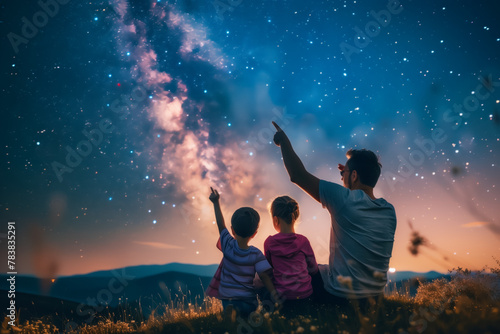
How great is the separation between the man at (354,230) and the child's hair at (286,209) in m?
1.27

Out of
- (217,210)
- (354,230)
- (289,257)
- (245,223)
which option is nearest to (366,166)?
(354,230)

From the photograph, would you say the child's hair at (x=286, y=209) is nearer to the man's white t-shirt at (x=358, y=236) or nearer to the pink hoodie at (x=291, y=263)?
the pink hoodie at (x=291, y=263)

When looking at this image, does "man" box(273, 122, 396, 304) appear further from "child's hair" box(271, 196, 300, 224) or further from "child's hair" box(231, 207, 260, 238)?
→ "child's hair" box(231, 207, 260, 238)

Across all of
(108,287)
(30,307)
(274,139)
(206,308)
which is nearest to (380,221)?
(274,139)

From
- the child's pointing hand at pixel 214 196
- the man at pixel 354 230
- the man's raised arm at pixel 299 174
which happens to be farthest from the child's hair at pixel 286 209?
the man's raised arm at pixel 299 174

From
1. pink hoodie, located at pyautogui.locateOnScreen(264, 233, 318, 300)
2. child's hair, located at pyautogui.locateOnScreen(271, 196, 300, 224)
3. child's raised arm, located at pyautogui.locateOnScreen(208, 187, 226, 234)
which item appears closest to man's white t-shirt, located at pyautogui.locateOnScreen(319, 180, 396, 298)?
pink hoodie, located at pyautogui.locateOnScreen(264, 233, 318, 300)

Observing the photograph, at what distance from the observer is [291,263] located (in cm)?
375

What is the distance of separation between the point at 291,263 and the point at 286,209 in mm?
833

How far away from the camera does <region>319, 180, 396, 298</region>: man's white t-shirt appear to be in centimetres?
264

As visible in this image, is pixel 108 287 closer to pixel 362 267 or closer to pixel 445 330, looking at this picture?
pixel 362 267

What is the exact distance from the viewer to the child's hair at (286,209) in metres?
4.12

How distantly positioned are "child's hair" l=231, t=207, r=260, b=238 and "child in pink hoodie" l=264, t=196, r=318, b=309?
31 centimetres

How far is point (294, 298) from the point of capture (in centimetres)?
342

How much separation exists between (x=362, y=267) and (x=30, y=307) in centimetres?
2786
